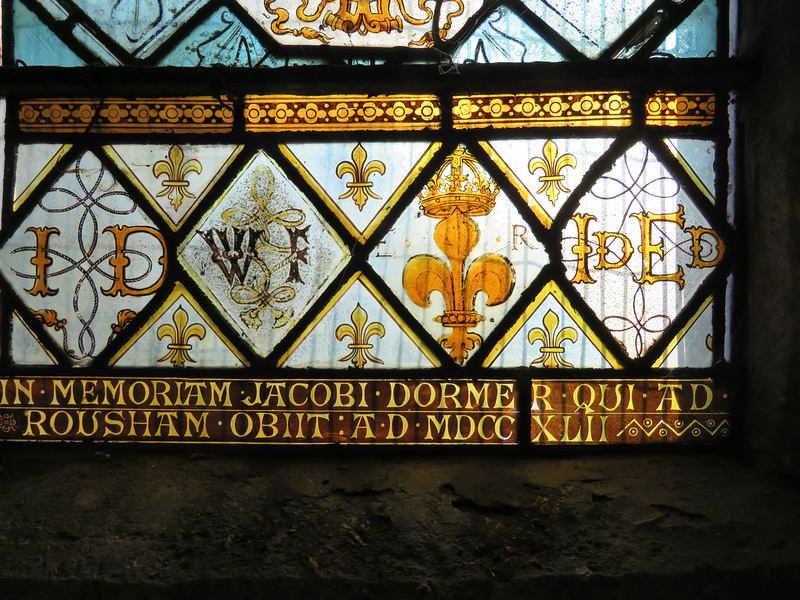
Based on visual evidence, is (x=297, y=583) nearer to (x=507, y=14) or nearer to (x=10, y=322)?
(x=10, y=322)

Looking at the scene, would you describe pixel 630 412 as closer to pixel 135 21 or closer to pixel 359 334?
pixel 359 334

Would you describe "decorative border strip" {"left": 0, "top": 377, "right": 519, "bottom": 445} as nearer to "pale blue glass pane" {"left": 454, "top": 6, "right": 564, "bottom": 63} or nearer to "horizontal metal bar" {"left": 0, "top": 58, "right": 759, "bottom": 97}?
"horizontal metal bar" {"left": 0, "top": 58, "right": 759, "bottom": 97}

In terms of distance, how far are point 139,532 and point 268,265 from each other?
952 millimetres

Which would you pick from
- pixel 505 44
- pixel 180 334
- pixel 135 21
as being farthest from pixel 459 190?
pixel 135 21

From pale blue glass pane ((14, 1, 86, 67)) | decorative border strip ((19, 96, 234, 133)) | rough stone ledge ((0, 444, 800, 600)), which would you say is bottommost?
rough stone ledge ((0, 444, 800, 600))

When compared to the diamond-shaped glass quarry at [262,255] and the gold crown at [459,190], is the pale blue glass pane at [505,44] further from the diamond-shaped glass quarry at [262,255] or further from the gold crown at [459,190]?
the diamond-shaped glass quarry at [262,255]

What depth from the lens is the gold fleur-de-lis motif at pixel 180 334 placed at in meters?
1.93

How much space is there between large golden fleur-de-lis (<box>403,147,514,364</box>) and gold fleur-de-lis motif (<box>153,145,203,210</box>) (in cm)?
87

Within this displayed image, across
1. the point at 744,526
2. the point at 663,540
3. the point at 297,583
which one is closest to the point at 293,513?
the point at 297,583

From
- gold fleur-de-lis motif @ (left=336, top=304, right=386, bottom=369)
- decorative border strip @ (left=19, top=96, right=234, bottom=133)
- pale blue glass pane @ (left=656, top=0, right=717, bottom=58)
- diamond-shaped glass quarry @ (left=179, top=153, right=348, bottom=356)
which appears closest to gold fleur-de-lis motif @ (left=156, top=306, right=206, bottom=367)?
diamond-shaped glass quarry @ (left=179, top=153, right=348, bottom=356)

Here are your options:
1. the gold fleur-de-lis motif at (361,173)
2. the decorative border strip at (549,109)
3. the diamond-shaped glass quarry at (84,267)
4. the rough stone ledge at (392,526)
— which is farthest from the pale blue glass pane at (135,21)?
the rough stone ledge at (392,526)

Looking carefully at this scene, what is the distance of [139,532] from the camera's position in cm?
159

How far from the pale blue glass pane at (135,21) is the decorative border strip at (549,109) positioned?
1138 millimetres

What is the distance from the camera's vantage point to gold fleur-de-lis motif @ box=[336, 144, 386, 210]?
1933 mm
